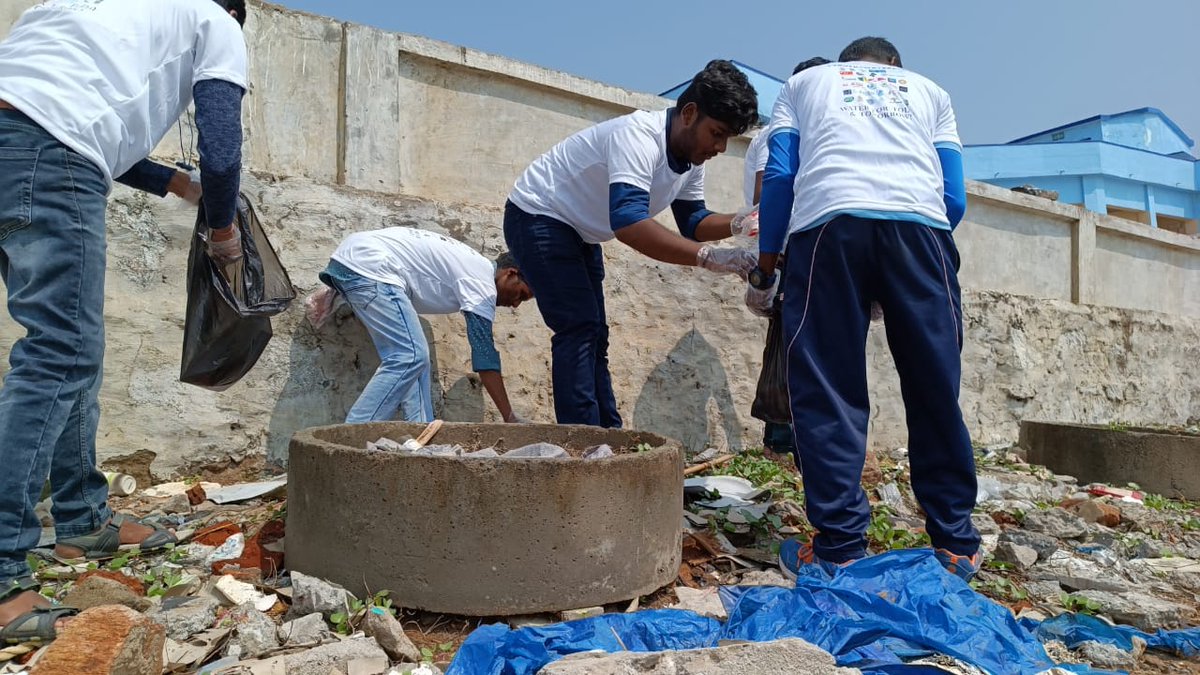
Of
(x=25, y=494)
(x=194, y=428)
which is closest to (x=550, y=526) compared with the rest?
(x=25, y=494)

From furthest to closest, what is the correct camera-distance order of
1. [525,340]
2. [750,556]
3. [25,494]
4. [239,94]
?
[525,340]
[750,556]
[239,94]
[25,494]

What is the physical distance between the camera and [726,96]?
11.0ft

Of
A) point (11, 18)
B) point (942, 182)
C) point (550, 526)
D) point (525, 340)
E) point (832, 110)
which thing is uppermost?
point (11, 18)

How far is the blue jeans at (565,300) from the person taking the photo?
3.53 m

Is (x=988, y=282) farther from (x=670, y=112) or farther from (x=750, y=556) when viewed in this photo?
(x=750, y=556)

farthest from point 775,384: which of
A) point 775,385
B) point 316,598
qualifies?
point 316,598

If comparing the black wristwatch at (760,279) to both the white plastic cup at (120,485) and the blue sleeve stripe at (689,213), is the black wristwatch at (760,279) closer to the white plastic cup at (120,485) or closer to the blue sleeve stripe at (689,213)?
the blue sleeve stripe at (689,213)

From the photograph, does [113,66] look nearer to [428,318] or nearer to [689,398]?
[428,318]

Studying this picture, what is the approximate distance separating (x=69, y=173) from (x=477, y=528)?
1341mm

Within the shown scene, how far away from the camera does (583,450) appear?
10.3 ft

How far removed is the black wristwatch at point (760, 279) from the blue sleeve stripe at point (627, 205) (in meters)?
0.51

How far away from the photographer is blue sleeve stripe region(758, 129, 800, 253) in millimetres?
2854

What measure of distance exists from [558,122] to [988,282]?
4.24 m

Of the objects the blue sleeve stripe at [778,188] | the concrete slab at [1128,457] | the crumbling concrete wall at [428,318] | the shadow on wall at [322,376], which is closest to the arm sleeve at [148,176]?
the crumbling concrete wall at [428,318]
